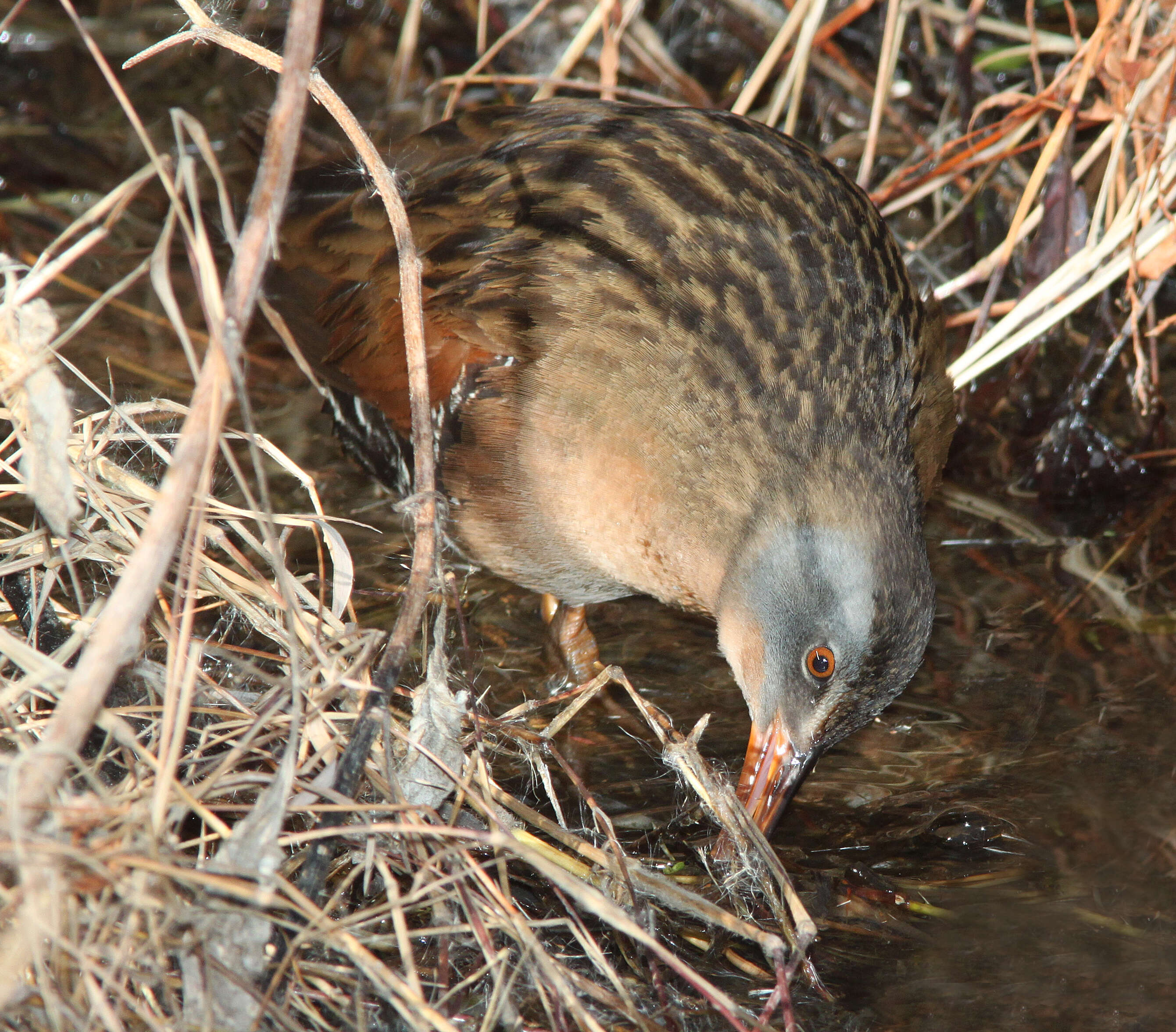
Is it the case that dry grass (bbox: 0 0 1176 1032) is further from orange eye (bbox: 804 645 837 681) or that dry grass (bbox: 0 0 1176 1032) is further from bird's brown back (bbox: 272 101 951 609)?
bird's brown back (bbox: 272 101 951 609)

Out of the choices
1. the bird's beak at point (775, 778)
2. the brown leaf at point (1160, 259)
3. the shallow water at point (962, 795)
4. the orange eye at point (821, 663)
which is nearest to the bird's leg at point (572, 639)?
the shallow water at point (962, 795)

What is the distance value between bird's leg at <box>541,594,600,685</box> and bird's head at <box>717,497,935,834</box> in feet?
2.01

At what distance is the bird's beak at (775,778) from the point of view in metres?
2.83

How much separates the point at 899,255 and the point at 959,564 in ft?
3.35

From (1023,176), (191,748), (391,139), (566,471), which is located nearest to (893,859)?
(566,471)

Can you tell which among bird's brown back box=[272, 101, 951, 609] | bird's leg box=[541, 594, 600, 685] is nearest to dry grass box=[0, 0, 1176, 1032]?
bird's leg box=[541, 594, 600, 685]

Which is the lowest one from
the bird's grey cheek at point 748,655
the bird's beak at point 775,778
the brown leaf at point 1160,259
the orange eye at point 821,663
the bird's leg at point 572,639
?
the bird's leg at point 572,639

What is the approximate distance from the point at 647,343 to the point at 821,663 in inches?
30.9

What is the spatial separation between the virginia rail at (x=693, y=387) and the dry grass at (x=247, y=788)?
1.21ft

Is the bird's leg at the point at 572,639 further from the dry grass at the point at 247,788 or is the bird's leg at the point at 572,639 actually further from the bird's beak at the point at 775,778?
the bird's beak at the point at 775,778

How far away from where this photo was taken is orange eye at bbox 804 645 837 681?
270 centimetres

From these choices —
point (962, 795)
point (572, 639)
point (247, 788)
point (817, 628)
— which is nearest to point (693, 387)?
point (817, 628)

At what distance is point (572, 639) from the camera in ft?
11.7

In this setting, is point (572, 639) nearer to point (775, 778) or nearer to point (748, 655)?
point (748, 655)
